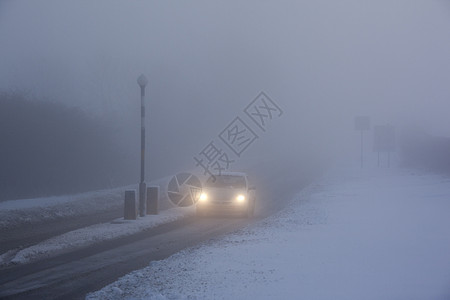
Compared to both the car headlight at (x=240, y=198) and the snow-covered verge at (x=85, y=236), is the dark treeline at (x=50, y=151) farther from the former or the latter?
the car headlight at (x=240, y=198)

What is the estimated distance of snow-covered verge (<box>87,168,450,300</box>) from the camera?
364 inches

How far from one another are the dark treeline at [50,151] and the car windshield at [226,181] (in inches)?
592

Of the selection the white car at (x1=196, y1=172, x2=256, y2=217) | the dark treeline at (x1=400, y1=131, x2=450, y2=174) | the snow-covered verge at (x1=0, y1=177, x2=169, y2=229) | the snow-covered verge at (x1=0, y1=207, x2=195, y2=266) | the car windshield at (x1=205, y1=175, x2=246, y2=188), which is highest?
the dark treeline at (x1=400, y1=131, x2=450, y2=174)

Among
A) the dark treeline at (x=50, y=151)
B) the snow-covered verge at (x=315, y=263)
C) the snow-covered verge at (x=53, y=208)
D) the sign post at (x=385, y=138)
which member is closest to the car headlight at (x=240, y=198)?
the snow-covered verge at (x=315, y=263)

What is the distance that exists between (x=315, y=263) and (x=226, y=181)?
11.8 metres

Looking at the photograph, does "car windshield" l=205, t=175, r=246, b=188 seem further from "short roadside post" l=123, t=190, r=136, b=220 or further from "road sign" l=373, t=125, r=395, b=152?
"road sign" l=373, t=125, r=395, b=152

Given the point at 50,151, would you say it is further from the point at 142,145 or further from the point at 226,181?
the point at 226,181

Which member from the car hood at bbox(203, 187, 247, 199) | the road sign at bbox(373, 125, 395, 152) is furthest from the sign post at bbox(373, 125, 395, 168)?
the car hood at bbox(203, 187, 247, 199)

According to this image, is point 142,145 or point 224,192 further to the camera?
point 224,192

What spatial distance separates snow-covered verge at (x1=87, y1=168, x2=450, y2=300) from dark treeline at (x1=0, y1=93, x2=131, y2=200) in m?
20.5

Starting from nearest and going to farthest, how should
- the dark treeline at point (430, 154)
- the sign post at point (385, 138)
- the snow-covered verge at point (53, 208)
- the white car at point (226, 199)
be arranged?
the snow-covered verge at point (53, 208), the white car at point (226, 199), the dark treeline at point (430, 154), the sign post at point (385, 138)

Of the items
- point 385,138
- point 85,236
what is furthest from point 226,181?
point 385,138

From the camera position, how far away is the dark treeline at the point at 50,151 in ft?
113

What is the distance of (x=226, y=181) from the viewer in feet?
76.1
